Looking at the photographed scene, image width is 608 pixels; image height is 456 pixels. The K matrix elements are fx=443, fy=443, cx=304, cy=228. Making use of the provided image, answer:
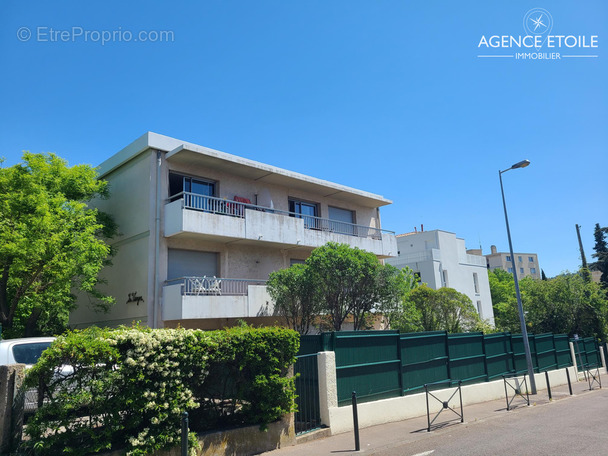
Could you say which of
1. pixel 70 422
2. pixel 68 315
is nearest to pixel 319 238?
pixel 68 315

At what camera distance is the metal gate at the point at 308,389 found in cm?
966

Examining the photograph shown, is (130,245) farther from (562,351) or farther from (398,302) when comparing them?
(562,351)

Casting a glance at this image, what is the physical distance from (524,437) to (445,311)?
13.8 metres

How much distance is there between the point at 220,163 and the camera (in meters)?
17.8

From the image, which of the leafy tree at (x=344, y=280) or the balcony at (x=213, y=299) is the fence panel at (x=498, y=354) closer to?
the leafy tree at (x=344, y=280)

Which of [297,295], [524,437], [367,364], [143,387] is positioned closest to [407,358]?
[367,364]

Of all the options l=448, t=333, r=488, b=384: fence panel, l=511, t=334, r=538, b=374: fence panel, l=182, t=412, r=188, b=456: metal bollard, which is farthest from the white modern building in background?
l=182, t=412, r=188, b=456: metal bollard

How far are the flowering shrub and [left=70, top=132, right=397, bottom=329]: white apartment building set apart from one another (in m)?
7.09

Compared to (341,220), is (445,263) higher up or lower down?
lower down

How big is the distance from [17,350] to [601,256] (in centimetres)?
5449

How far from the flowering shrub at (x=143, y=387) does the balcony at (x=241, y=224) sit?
8.29m

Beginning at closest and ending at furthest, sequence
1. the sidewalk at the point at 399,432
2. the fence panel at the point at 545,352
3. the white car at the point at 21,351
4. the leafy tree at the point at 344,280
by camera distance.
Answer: the sidewalk at the point at 399,432 → the white car at the point at 21,351 → the leafy tree at the point at 344,280 → the fence panel at the point at 545,352

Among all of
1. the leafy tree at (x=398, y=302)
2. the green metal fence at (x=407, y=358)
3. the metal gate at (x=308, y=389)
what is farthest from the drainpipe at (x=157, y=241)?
the leafy tree at (x=398, y=302)

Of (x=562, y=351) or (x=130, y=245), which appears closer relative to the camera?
(x=130, y=245)
